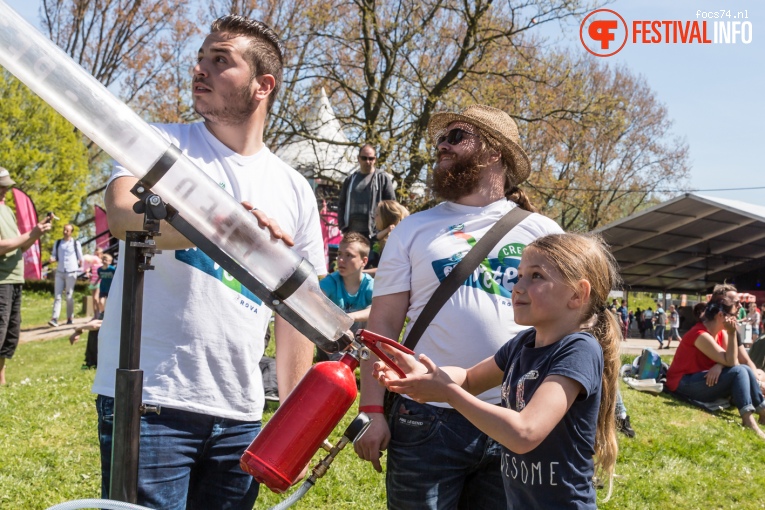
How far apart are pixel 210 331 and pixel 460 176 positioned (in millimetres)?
1169

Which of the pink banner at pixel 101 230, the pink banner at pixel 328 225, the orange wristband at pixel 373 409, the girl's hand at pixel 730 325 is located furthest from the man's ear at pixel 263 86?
the pink banner at pixel 101 230

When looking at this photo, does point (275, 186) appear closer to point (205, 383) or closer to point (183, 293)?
point (183, 293)

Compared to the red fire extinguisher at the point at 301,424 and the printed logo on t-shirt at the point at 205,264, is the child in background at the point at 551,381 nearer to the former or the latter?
the red fire extinguisher at the point at 301,424

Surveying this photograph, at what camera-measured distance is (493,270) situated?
2779mm

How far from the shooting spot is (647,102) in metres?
35.1

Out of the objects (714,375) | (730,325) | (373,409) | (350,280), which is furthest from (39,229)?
(714,375)

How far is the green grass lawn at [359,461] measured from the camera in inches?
190

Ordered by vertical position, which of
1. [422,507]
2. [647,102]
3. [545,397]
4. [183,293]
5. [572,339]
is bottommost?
[422,507]

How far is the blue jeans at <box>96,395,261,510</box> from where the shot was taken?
6.95 feet

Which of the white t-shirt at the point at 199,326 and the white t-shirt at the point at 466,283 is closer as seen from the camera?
the white t-shirt at the point at 199,326

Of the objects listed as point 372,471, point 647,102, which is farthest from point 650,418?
point 647,102

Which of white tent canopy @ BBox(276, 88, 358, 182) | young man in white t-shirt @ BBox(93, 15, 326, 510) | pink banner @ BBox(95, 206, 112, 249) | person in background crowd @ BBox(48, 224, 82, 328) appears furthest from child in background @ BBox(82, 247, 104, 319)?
young man in white t-shirt @ BBox(93, 15, 326, 510)

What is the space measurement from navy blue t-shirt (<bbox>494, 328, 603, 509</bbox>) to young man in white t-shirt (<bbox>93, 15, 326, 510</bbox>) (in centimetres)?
78

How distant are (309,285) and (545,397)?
0.81m
